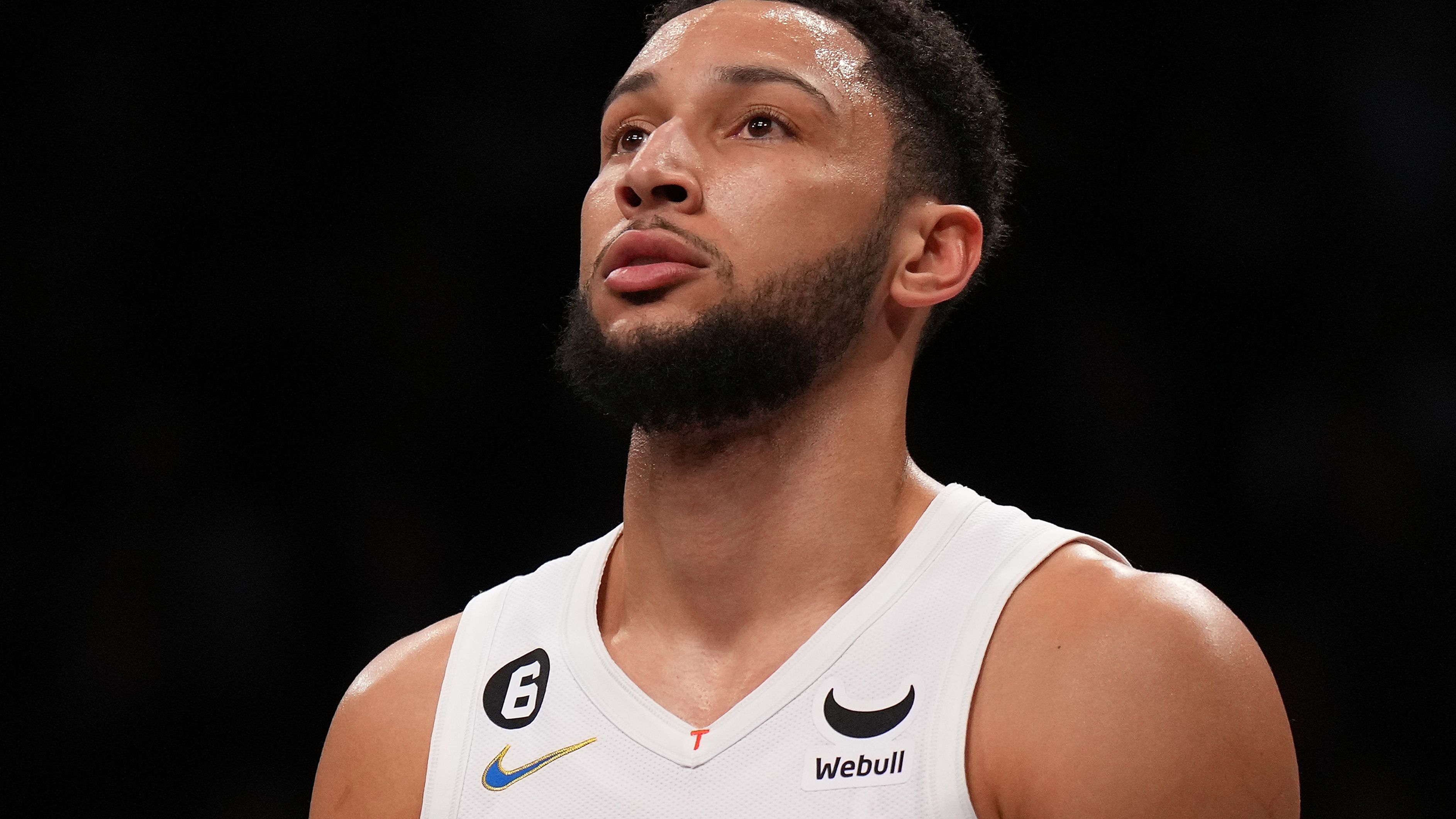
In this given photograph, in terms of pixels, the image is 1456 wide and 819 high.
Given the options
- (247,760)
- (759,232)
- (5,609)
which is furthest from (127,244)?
(759,232)

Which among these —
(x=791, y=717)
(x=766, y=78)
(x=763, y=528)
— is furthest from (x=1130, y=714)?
(x=766, y=78)

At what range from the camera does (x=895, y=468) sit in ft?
6.40

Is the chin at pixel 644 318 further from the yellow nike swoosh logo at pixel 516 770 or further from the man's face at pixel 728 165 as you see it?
the yellow nike swoosh logo at pixel 516 770

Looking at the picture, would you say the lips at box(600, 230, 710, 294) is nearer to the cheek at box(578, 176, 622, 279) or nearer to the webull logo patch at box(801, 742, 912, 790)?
the cheek at box(578, 176, 622, 279)

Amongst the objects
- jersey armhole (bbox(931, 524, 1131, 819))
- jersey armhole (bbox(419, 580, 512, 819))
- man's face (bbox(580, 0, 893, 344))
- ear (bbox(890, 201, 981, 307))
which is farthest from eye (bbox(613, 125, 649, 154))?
jersey armhole (bbox(931, 524, 1131, 819))

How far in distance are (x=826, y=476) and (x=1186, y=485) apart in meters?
2.26

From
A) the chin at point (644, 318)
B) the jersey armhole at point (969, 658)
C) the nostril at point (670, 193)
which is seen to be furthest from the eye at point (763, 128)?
the jersey armhole at point (969, 658)

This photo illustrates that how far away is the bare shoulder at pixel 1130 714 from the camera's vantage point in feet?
5.00

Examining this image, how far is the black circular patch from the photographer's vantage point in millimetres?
1888

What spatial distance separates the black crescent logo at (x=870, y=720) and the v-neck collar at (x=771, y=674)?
0.23 feet

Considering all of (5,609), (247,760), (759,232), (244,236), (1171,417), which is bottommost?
(247,760)

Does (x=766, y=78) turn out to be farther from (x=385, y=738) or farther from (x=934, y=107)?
(x=385, y=738)

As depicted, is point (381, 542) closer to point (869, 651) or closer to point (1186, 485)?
point (1186, 485)

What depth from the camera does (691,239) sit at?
186 centimetres
